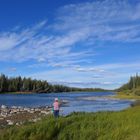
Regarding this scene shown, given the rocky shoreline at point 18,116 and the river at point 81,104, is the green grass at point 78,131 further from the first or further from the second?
the river at point 81,104

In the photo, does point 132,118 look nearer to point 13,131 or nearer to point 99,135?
point 99,135

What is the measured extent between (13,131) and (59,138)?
2211mm

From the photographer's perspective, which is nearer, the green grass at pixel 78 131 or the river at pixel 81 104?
the green grass at pixel 78 131

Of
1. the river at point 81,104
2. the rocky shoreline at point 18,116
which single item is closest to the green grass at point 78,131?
the rocky shoreline at point 18,116

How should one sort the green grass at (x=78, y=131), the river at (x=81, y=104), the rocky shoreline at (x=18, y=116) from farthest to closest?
1. the river at (x=81, y=104)
2. the rocky shoreline at (x=18, y=116)
3. the green grass at (x=78, y=131)

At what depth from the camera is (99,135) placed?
1664 cm

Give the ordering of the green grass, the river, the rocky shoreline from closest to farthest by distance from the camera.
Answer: the green grass
the rocky shoreline
the river

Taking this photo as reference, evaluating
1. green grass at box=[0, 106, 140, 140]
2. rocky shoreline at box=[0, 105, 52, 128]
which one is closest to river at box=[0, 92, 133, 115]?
rocky shoreline at box=[0, 105, 52, 128]

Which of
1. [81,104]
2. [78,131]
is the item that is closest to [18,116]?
[78,131]

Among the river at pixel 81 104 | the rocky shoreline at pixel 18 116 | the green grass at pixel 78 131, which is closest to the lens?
the green grass at pixel 78 131

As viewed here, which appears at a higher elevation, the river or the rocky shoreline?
the river

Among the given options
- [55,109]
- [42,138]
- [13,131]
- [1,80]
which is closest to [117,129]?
[42,138]

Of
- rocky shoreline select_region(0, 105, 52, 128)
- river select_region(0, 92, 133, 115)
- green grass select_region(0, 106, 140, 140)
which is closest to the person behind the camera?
green grass select_region(0, 106, 140, 140)

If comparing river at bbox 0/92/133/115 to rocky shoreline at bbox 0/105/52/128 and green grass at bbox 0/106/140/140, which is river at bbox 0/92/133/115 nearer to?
rocky shoreline at bbox 0/105/52/128
